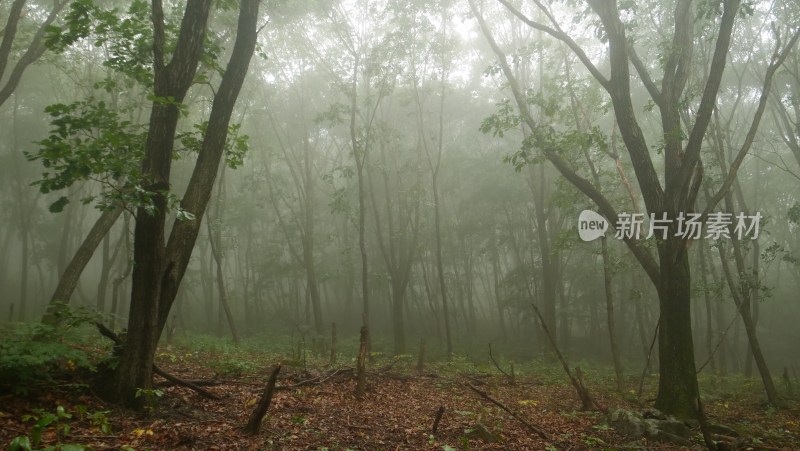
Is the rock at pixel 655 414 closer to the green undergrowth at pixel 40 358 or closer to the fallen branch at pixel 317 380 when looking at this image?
the fallen branch at pixel 317 380

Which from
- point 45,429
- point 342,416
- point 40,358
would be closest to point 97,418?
point 45,429

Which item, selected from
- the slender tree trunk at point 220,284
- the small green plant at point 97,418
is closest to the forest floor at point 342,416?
the small green plant at point 97,418

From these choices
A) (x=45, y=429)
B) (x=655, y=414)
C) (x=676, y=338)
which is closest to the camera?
(x=45, y=429)

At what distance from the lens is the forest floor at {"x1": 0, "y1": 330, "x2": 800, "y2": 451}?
4.98 m

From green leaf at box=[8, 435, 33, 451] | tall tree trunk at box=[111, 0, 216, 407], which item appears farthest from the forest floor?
tall tree trunk at box=[111, 0, 216, 407]

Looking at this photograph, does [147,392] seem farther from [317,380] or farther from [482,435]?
[482,435]

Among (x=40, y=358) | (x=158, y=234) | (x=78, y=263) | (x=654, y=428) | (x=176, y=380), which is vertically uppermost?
(x=158, y=234)

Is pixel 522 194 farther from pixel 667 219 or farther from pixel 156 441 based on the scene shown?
pixel 156 441

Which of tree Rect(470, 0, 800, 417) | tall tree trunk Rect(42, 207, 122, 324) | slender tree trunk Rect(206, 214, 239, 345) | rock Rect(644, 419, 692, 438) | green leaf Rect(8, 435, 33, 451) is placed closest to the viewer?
green leaf Rect(8, 435, 33, 451)

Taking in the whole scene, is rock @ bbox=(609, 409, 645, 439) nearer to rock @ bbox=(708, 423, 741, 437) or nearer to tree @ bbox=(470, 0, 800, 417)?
tree @ bbox=(470, 0, 800, 417)

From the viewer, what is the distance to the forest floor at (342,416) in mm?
4980

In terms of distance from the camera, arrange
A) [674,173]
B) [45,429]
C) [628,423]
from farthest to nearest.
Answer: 1. [674,173]
2. [628,423]
3. [45,429]

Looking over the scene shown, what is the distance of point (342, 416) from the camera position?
7.01 m

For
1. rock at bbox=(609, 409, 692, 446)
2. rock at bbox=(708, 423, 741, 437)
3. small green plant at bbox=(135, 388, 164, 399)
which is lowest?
rock at bbox=(708, 423, 741, 437)
